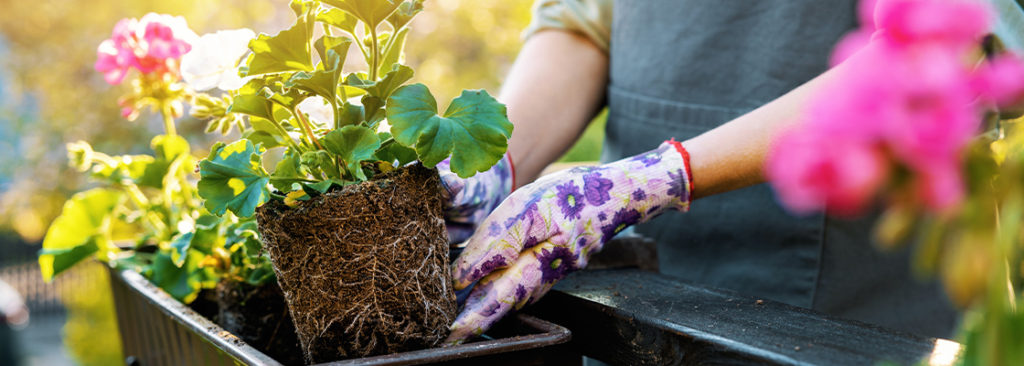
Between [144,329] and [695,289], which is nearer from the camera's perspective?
[695,289]

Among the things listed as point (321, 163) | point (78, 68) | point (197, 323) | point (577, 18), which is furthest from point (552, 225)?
point (78, 68)

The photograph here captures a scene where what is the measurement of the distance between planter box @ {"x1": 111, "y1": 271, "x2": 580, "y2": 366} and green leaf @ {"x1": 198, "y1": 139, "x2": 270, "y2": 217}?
138 mm

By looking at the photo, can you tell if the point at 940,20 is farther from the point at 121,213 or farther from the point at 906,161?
the point at 121,213

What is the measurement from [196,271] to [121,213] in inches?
13.7

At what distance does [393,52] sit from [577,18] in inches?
26.1

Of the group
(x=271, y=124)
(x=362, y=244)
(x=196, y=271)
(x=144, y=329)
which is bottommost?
(x=144, y=329)

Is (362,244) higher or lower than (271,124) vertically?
lower

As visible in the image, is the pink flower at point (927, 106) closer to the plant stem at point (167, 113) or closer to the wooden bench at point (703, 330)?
the wooden bench at point (703, 330)

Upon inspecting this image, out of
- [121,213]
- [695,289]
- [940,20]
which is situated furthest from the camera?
[121,213]

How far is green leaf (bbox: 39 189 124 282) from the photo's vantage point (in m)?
1.28

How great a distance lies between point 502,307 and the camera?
83 cm

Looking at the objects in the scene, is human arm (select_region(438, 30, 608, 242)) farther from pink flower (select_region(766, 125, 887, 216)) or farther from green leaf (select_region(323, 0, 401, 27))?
pink flower (select_region(766, 125, 887, 216))

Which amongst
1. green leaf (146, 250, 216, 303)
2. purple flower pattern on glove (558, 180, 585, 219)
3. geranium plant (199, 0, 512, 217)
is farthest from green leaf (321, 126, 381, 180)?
green leaf (146, 250, 216, 303)

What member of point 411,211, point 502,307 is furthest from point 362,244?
point 502,307
